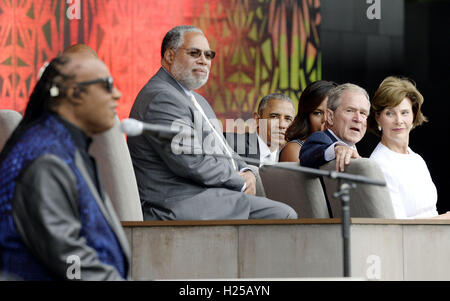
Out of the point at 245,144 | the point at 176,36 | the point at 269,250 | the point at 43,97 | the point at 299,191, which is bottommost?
the point at 269,250

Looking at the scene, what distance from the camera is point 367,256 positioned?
11.8ft

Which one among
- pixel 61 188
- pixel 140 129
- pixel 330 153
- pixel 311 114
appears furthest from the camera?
pixel 311 114

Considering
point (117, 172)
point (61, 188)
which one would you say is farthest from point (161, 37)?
point (61, 188)

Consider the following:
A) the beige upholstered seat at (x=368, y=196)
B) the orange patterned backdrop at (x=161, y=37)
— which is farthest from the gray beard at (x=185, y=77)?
the orange patterned backdrop at (x=161, y=37)

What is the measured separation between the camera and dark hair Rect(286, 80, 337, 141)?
518 cm

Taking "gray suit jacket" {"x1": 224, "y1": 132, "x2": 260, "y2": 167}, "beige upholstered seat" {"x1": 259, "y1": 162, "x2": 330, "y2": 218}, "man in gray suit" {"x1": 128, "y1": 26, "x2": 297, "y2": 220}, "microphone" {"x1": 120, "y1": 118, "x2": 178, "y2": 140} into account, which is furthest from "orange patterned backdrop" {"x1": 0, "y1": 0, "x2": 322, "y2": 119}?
"microphone" {"x1": 120, "y1": 118, "x2": 178, "y2": 140}

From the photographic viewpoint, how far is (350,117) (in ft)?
14.4

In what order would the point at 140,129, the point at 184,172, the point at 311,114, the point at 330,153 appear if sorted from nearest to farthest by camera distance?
the point at 140,129, the point at 184,172, the point at 330,153, the point at 311,114

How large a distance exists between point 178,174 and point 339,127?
3.02ft

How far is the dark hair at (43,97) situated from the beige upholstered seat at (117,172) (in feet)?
5.29

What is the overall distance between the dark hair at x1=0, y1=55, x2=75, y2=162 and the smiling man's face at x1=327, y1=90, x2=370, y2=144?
2.38m

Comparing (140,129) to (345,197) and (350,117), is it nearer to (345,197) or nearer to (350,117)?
(345,197)
